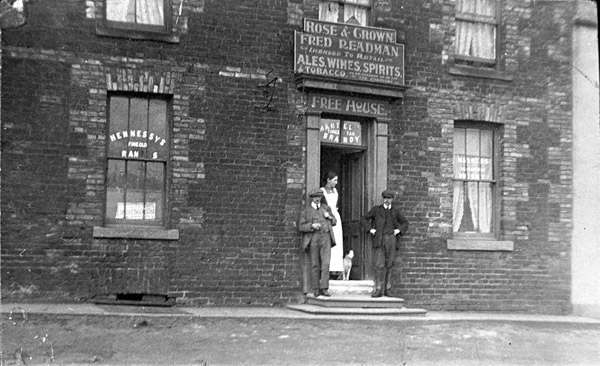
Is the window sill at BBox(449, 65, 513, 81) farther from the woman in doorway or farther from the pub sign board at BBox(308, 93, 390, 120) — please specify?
the woman in doorway

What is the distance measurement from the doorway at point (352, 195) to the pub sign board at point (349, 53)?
4.15 feet

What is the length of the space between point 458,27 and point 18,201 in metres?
7.93

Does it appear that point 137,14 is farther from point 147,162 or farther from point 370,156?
point 370,156

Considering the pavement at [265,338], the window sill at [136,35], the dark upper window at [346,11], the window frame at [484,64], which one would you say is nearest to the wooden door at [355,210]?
the pavement at [265,338]

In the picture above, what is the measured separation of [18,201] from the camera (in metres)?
11.4

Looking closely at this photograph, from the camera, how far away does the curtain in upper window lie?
1431cm

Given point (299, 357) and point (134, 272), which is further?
point (134, 272)

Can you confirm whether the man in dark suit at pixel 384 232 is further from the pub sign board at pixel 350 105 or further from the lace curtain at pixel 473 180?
the lace curtain at pixel 473 180

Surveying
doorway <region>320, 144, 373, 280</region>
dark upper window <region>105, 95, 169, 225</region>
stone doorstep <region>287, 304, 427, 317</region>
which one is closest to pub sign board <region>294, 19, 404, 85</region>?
doorway <region>320, 144, 373, 280</region>

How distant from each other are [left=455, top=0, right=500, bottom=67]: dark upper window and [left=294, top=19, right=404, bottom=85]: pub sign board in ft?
4.80

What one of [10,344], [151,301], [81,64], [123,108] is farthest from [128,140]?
[10,344]

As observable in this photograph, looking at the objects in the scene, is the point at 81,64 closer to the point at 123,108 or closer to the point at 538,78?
the point at 123,108

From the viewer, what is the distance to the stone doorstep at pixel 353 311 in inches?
464

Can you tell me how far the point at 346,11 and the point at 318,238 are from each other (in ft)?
12.7
